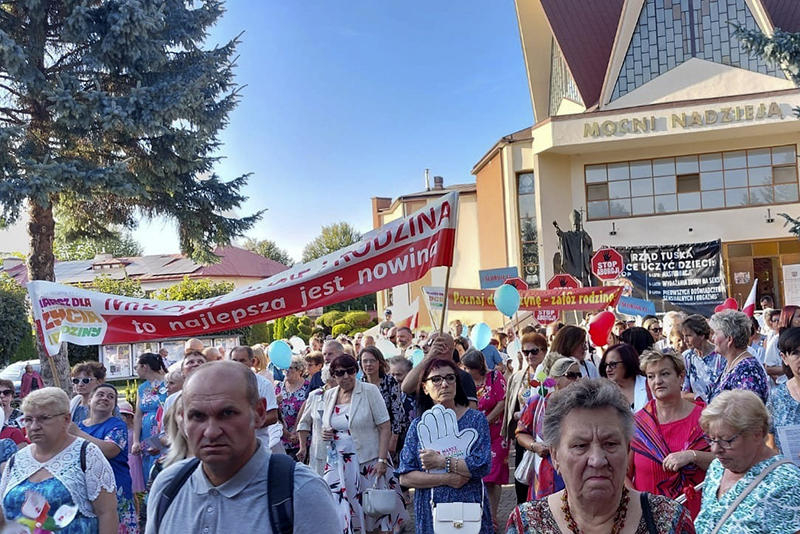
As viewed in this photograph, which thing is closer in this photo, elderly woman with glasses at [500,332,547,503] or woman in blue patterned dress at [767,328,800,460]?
woman in blue patterned dress at [767,328,800,460]

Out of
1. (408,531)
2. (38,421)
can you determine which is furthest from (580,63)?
(38,421)

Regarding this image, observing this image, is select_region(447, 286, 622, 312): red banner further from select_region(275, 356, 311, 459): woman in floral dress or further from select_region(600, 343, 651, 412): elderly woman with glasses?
select_region(600, 343, 651, 412): elderly woman with glasses

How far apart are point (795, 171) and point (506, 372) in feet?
66.2

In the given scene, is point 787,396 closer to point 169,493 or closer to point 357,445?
point 169,493

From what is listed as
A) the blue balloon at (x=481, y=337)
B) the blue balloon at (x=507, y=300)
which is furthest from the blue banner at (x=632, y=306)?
the blue balloon at (x=481, y=337)

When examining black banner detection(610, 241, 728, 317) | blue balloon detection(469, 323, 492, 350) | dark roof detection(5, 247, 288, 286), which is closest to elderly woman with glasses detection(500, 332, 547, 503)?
blue balloon detection(469, 323, 492, 350)

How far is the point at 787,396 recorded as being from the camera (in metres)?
4.07

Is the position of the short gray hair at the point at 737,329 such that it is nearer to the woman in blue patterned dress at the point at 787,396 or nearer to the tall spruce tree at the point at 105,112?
the woman in blue patterned dress at the point at 787,396

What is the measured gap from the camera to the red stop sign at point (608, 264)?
54.4 ft

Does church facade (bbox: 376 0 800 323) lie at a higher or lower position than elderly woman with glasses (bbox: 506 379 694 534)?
higher

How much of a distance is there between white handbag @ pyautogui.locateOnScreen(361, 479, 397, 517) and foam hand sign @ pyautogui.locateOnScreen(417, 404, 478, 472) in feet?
5.30

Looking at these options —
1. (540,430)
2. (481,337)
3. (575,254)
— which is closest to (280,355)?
(481,337)

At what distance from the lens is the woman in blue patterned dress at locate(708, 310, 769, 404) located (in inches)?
184

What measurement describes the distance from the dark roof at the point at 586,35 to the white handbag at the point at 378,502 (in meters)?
25.9
